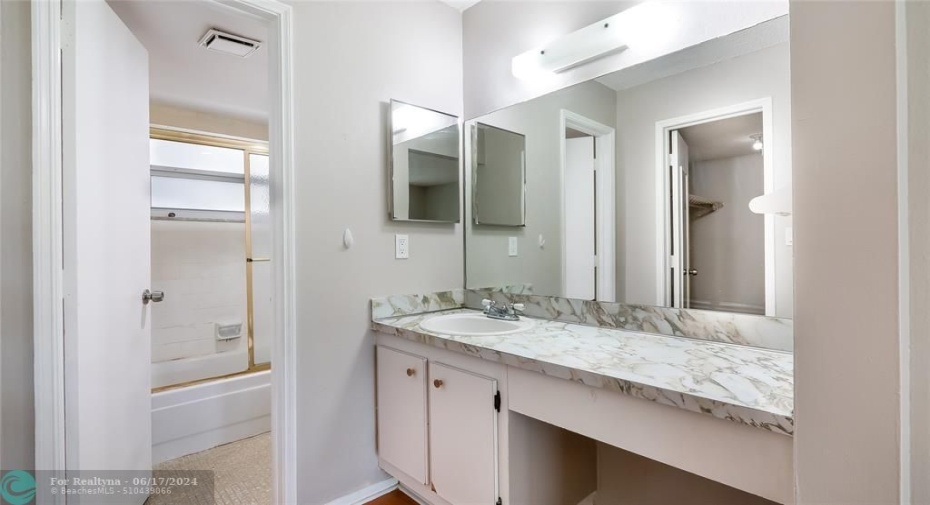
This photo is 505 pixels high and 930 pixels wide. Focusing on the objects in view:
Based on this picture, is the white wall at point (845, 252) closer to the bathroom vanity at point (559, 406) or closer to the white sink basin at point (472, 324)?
the bathroom vanity at point (559, 406)

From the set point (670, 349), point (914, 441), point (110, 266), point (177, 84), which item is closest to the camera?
point (914, 441)

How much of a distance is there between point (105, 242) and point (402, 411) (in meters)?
1.24

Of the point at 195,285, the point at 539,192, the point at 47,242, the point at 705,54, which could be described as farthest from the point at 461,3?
the point at 195,285

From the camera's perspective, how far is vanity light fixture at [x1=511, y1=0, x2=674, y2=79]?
1.46 meters

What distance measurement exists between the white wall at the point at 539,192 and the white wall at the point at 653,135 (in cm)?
15

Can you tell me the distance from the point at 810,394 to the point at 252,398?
274 centimetres

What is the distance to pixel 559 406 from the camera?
1131 mm

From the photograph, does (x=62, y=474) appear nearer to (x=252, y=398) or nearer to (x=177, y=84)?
(x=252, y=398)

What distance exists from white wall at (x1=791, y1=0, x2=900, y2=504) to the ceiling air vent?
7.17 feet

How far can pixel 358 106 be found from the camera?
5.79ft

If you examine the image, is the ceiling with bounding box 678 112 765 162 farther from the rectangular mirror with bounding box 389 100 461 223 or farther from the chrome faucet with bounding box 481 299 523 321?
the rectangular mirror with bounding box 389 100 461 223

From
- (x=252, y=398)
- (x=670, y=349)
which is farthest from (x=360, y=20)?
(x=252, y=398)

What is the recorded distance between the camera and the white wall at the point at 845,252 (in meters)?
0.45

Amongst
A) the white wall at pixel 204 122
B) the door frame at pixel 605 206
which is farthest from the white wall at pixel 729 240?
the white wall at pixel 204 122
